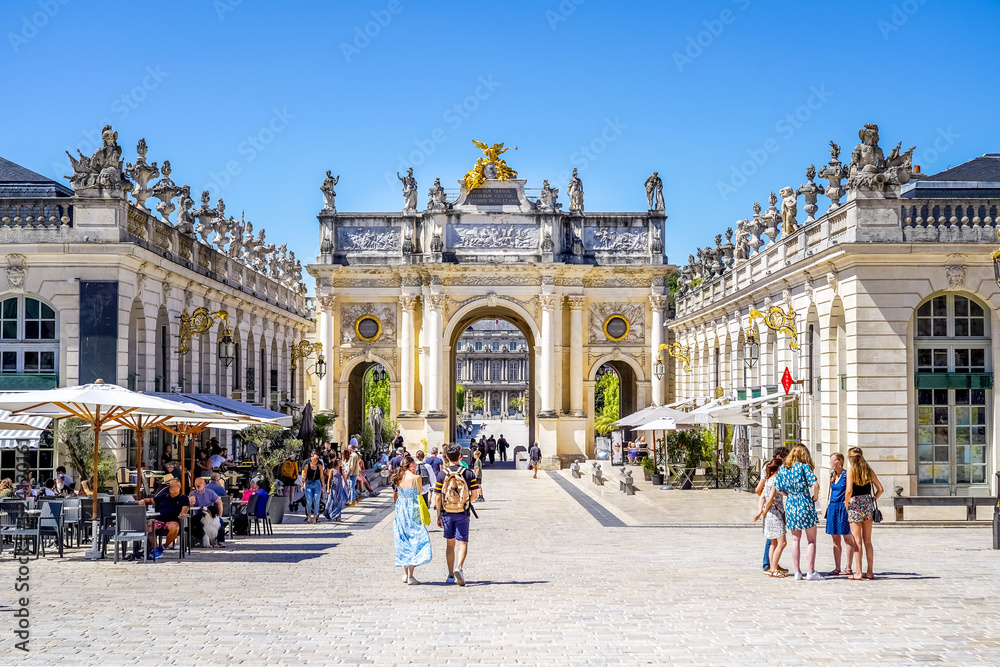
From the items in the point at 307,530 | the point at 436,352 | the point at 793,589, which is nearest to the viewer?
the point at 793,589

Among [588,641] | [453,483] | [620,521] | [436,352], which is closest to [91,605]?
[453,483]

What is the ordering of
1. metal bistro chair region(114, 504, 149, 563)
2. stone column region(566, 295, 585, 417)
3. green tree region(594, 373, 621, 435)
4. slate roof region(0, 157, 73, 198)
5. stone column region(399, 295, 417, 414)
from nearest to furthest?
metal bistro chair region(114, 504, 149, 563) → slate roof region(0, 157, 73, 198) → stone column region(399, 295, 417, 414) → stone column region(566, 295, 585, 417) → green tree region(594, 373, 621, 435)

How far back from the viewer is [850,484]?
1352cm

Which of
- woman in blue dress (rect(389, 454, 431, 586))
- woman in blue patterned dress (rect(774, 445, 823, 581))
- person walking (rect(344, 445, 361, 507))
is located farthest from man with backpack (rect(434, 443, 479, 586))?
person walking (rect(344, 445, 361, 507))

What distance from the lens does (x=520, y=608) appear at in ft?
37.4

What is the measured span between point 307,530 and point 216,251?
1424 centimetres

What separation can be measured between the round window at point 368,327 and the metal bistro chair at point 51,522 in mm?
32483

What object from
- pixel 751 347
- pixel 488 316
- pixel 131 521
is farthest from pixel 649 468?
pixel 488 316

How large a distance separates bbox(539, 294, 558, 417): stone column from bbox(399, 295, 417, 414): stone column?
5.79m

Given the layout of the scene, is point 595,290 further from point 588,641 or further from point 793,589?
point 588,641

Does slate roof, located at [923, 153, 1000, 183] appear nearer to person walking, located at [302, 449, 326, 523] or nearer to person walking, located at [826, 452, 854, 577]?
person walking, located at [826, 452, 854, 577]

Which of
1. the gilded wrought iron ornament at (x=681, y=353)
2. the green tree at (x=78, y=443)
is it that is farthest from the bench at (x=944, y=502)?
the gilded wrought iron ornament at (x=681, y=353)

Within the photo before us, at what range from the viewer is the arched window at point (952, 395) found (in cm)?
2136

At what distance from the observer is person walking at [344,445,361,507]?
27.2 metres
